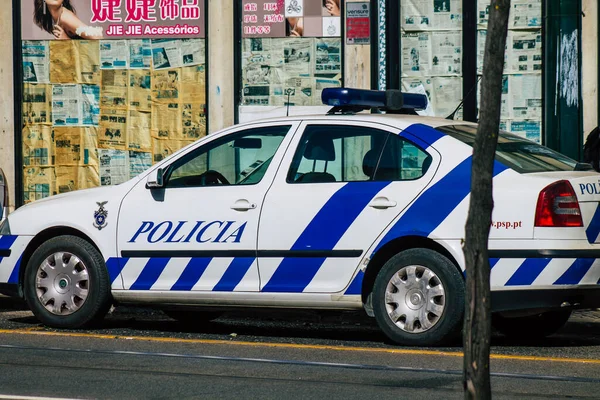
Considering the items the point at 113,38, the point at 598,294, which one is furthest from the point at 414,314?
the point at 113,38

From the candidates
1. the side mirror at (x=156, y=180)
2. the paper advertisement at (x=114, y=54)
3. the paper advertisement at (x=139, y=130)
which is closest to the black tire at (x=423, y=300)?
the side mirror at (x=156, y=180)

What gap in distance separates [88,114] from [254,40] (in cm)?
219

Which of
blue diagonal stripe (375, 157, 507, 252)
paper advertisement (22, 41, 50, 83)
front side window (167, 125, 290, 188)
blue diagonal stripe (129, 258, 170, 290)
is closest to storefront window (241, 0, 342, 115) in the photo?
paper advertisement (22, 41, 50, 83)

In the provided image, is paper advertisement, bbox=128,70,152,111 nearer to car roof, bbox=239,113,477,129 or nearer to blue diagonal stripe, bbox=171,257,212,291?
car roof, bbox=239,113,477,129

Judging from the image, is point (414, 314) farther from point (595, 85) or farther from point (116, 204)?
Answer: point (595, 85)

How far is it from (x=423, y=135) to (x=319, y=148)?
2.55ft

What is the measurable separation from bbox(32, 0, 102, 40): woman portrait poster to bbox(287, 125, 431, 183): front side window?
6682 millimetres

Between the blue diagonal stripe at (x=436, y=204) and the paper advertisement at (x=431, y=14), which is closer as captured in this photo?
the blue diagonal stripe at (x=436, y=204)

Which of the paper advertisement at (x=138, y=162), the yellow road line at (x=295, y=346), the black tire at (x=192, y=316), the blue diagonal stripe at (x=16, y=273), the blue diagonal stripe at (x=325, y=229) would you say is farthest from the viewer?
the paper advertisement at (x=138, y=162)

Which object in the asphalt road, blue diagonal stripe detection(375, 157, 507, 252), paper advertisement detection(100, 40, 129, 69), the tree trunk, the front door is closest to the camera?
the tree trunk

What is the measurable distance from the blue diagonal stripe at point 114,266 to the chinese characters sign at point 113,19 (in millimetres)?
6009

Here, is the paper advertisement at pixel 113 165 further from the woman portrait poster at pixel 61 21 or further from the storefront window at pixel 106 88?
the woman portrait poster at pixel 61 21

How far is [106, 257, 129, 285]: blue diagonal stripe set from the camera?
27.9 ft

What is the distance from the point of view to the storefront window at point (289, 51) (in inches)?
544
